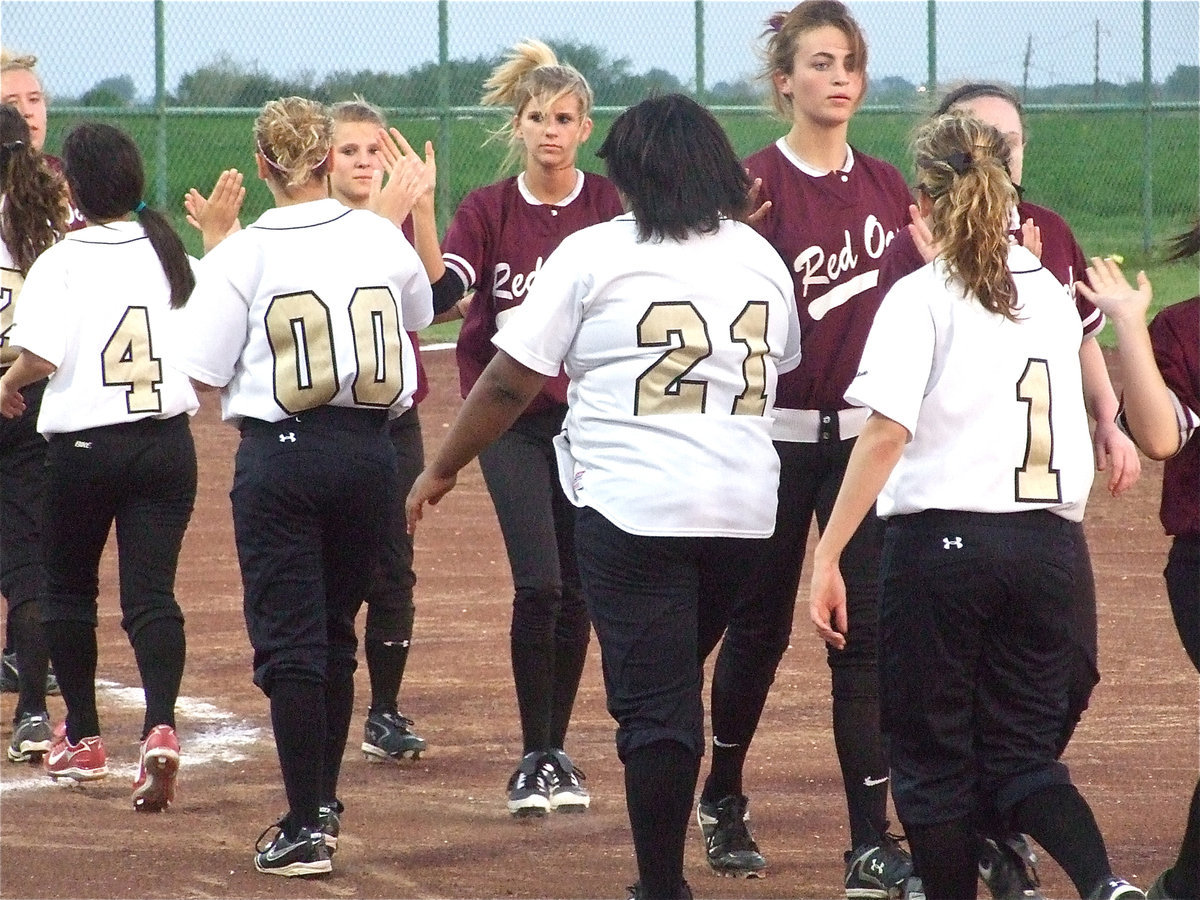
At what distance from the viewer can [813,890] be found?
466 cm

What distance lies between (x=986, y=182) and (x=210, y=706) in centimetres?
→ 397

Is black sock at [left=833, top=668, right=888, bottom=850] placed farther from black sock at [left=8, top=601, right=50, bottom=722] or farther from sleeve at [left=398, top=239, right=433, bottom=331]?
black sock at [left=8, top=601, right=50, bottom=722]

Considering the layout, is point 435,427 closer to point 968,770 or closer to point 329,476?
point 329,476

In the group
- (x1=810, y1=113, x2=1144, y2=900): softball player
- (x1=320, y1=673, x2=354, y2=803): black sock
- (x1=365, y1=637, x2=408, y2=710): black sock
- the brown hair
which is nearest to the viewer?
A: (x1=810, y1=113, x2=1144, y2=900): softball player

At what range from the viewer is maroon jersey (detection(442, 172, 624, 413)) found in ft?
18.2

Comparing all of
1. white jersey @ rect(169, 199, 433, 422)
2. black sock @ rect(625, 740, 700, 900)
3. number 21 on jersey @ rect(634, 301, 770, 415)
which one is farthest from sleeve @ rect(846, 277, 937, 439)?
white jersey @ rect(169, 199, 433, 422)

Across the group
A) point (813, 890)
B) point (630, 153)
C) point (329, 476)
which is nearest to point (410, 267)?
point (329, 476)

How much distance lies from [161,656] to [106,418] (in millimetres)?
753

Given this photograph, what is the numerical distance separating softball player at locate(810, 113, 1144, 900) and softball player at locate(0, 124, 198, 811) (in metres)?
2.51

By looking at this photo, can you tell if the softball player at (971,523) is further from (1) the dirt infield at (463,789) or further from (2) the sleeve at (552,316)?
(1) the dirt infield at (463,789)

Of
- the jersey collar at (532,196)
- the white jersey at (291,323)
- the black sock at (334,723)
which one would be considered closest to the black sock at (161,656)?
the black sock at (334,723)

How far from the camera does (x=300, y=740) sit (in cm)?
473

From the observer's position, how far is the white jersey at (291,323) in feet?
15.3

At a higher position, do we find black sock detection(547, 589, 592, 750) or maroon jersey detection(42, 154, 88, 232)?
maroon jersey detection(42, 154, 88, 232)
